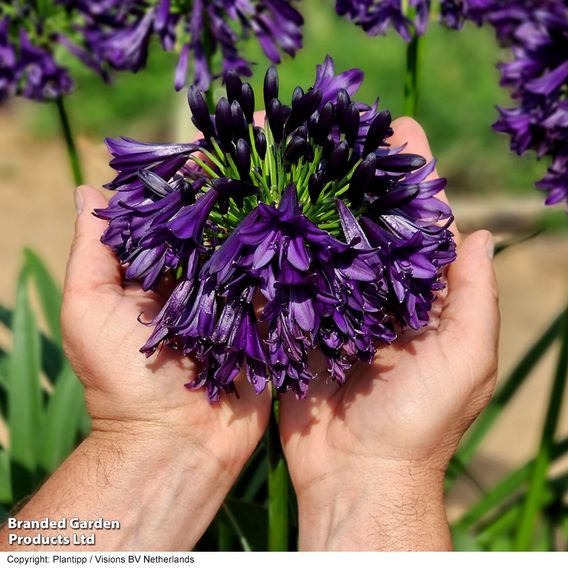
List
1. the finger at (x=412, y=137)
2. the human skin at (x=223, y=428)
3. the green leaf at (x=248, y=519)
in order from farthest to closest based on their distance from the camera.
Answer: the green leaf at (x=248, y=519) → the finger at (x=412, y=137) → the human skin at (x=223, y=428)

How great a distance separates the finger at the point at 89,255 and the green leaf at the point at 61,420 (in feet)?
2.73

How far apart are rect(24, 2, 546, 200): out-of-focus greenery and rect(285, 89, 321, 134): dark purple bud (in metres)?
4.49

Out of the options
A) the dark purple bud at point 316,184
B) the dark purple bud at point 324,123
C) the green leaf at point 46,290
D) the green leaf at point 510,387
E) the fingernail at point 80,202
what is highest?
the dark purple bud at point 324,123

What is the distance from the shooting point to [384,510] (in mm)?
1770

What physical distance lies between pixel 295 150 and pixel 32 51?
57.0 inches

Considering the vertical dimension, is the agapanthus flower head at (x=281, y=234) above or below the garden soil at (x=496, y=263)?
above

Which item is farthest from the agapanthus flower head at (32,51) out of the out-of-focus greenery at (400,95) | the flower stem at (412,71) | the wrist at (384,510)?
the out-of-focus greenery at (400,95)

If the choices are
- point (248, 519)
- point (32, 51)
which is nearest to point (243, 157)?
point (248, 519)

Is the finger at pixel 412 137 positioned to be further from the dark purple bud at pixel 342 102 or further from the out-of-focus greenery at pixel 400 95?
the out-of-focus greenery at pixel 400 95

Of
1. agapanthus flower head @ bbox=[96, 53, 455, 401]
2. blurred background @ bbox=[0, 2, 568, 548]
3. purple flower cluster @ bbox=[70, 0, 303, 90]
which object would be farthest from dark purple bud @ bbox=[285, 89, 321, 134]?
blurred background @ bbox=[0, 2, 568, 548]

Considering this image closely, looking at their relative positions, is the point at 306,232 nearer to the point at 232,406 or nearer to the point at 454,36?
the point at 232,406

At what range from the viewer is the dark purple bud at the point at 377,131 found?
156cm

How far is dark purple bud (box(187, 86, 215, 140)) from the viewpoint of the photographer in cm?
159

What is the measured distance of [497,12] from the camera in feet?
→ 8.07
